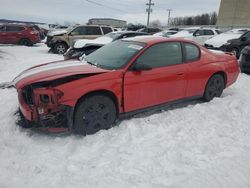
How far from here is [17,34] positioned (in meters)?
19.6

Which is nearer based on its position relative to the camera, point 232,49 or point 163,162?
point 163,162

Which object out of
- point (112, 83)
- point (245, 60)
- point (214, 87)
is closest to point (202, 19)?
point (245, 60)

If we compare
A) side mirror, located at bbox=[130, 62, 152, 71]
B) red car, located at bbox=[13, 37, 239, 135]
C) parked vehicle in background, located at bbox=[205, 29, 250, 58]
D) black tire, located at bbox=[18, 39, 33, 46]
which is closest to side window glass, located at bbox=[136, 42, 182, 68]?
red car, located at bbox=[13, 37, 239, 135]

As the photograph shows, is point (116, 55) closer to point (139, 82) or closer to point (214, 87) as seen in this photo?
point (139, 82)

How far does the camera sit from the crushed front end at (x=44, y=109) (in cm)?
377

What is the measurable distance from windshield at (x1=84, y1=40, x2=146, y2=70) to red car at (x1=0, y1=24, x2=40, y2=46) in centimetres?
1650

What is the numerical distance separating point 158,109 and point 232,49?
31.8 ft

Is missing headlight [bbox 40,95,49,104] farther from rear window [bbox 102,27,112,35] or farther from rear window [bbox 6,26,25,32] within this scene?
rear window [bbox 6,26,25,32]

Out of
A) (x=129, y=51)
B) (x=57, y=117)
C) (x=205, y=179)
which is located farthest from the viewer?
(x=129, y=51)

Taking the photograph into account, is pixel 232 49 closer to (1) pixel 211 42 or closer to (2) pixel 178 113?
(1) pixel 211 42

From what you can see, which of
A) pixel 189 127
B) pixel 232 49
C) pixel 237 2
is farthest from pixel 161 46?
pixel 237 2

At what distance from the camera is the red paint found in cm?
388

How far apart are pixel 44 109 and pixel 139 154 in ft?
5.05

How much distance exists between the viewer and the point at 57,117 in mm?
3955
